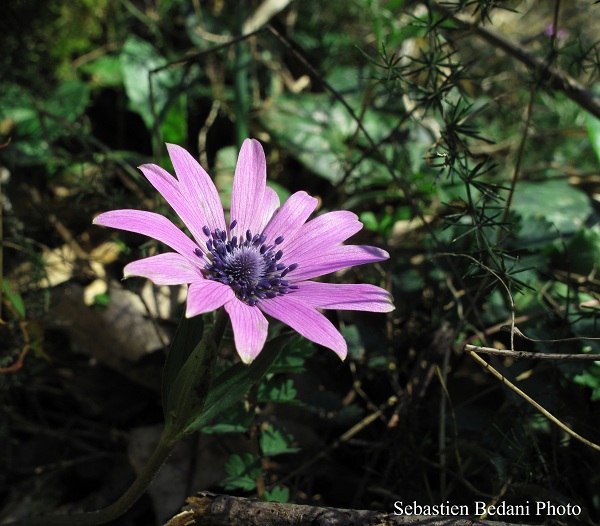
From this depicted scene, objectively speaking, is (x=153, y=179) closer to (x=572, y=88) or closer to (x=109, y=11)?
(x=572, y=88)

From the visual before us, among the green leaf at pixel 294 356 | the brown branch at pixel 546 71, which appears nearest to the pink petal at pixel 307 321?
the green leaf at pixel 294 356

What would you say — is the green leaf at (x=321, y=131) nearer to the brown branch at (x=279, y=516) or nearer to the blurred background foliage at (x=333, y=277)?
the blurred background foliage at (x=333, y=277)

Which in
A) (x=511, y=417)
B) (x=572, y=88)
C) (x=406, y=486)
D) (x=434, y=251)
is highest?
(x=572, y=88)

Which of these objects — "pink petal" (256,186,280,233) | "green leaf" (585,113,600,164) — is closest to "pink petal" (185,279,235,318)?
"pink petal" (256,186,280,233)

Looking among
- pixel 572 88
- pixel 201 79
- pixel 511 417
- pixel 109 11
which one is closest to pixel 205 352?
pixel 511 417

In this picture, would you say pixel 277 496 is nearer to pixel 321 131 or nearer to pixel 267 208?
pixel 267 208

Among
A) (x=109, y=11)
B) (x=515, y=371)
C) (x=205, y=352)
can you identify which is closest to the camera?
(x=205, y=352)

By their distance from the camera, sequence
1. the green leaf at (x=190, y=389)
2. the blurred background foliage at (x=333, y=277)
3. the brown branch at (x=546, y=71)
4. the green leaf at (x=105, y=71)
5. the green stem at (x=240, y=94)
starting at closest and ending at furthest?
the green leaf at (x=190, y=389), the blurred background foliage at (x=333, y=277), the brown branch at (x=546, y=71), the green stem at (x=240, y=94), the green leaf at (x=105, y=71)

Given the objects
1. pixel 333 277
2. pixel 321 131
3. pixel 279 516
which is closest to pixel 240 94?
pixel 321 131
